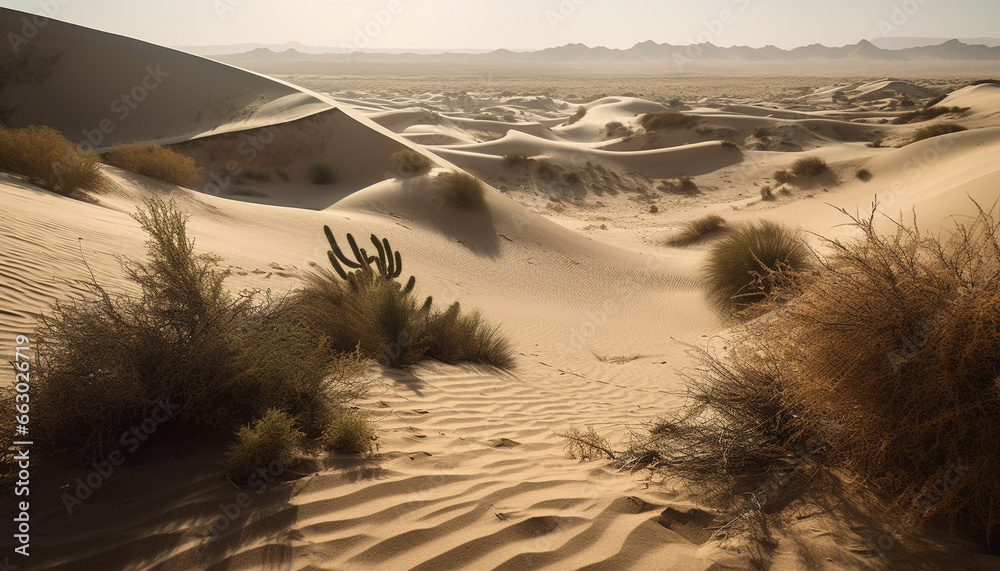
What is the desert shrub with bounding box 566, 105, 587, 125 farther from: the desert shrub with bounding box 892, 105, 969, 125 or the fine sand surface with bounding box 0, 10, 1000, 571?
the desert shrub with bounding box 892, 105, 969, 125

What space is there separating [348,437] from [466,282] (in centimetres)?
784

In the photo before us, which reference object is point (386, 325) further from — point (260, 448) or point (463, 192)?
point (463, 192)

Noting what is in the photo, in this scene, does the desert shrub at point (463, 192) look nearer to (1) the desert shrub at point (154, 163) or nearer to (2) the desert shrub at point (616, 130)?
(1) the desert shrub at point (154, 163)

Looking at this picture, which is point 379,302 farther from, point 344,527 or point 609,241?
point 609,241

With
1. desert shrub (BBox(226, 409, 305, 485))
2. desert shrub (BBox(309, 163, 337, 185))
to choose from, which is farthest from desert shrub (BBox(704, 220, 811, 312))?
desert shrub (BBox(309, 163, 337, 185))

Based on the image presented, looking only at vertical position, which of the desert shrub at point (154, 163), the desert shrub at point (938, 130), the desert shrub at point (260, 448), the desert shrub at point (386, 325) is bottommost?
the desert shrub at point (386, 325)

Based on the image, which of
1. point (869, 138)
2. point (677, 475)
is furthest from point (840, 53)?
point (677, 475)

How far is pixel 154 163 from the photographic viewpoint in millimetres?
13984

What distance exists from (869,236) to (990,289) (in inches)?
21.7

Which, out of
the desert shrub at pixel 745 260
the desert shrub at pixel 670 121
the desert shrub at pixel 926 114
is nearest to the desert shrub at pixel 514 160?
the desert shrub at pixel 670 121

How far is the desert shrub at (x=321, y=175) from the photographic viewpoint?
19312 mm

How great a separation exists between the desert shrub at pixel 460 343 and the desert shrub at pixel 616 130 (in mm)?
27859

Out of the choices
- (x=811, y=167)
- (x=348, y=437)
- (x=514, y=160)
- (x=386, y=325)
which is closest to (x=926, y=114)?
(x=811, y=167)

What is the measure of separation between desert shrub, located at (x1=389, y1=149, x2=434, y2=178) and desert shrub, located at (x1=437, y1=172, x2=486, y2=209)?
218 centimetres
